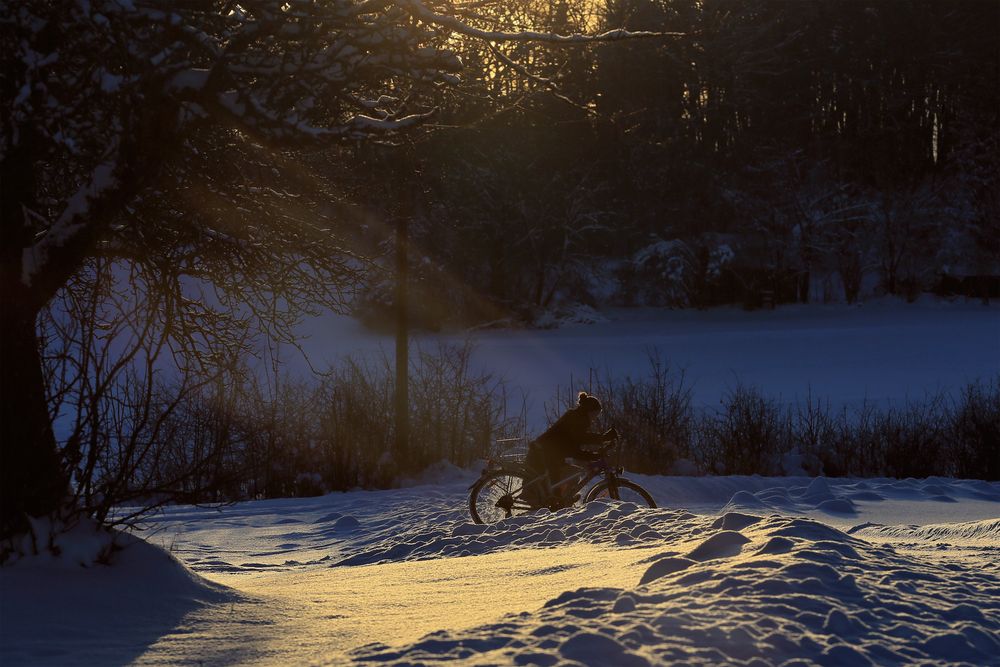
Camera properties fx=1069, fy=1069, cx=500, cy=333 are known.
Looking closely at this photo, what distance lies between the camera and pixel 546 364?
3284 centimetres

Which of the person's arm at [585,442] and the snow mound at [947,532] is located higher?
the person's arm at [585,442]

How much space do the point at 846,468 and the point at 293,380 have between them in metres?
12.4

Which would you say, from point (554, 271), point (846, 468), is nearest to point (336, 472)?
point (846, 468)

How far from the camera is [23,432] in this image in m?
6.60

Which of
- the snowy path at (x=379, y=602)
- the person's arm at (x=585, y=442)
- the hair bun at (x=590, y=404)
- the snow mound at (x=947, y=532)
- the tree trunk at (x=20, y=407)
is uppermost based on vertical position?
the tree trunk at (x=20, y=407)

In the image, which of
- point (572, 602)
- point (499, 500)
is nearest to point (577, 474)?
point (499, 500)

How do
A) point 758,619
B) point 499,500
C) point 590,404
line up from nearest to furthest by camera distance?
point 758,619 < point 590,404 < point 499,500

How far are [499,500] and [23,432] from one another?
5.60 metres

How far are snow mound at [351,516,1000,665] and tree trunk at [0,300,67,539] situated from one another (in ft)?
8.95

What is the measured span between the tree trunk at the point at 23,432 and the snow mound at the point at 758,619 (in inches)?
107

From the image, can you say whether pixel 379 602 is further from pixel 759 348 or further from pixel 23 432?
pixel 759 348

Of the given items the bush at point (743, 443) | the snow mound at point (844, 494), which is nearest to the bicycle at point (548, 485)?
the snow mound at point (844, 494)

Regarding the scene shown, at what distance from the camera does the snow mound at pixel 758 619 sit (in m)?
4.64

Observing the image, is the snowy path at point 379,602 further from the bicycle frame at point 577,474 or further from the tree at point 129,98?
the bicycle frame at point 577,474
